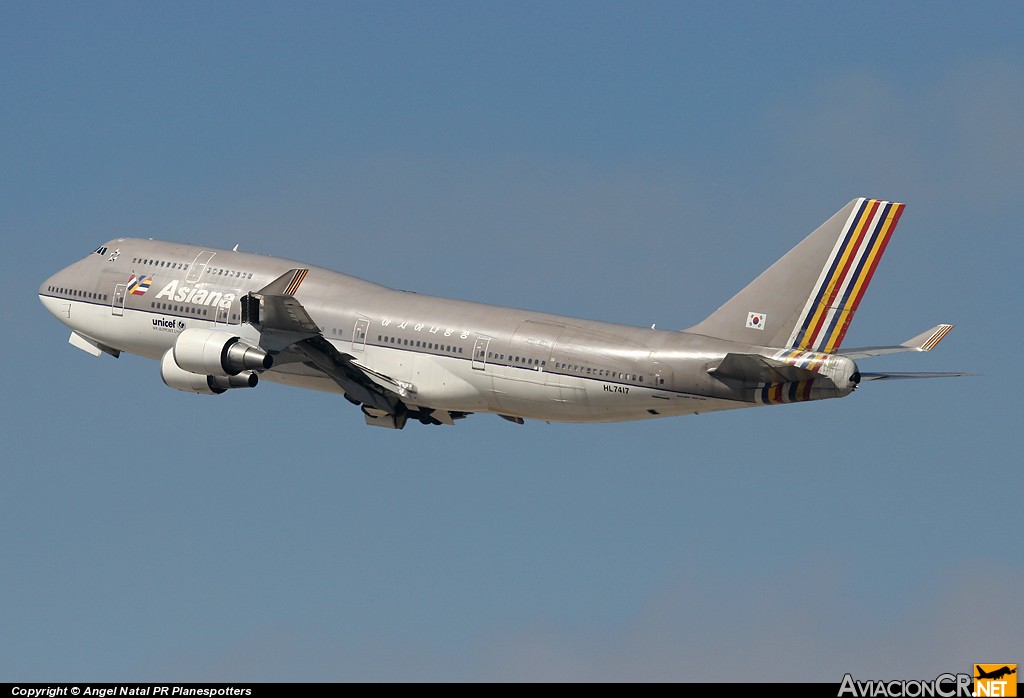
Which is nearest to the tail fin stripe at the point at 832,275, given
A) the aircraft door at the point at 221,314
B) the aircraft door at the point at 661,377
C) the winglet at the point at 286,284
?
the aircraft door at the point at 661,377

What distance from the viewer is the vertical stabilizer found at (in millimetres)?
65438

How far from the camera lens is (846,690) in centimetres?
5162

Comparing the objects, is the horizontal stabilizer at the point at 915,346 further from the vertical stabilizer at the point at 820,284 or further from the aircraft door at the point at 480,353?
the aircraft door at the point at 480,353

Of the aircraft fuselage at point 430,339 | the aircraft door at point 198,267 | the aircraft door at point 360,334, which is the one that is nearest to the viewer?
the aircraft fuselage at point 430,339

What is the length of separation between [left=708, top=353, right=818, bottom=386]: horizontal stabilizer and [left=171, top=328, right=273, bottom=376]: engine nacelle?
1580 cm

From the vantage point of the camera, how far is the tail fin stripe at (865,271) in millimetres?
65312

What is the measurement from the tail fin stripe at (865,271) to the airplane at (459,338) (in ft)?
0.15

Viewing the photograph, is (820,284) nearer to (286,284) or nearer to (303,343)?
(303,343)

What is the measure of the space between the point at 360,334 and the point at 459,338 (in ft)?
13.2

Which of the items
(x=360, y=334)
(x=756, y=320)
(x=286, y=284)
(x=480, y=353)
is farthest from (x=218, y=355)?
(x=756, y=320)

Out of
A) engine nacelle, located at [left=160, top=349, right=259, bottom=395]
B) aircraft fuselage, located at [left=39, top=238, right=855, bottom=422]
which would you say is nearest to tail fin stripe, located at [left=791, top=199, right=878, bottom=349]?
aircraft fuselage, located at [left=39, top=238, right=855, bottom=422]

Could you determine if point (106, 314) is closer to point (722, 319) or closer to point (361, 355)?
point (361, 355)

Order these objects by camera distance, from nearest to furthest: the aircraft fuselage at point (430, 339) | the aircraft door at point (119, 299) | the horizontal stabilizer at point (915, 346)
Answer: the horizontal stabilizer at point (915, 346), the aircraft fuselage at point (430, 339), the aircraft door at point (119, 299)

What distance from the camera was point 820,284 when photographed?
65.9 meters
